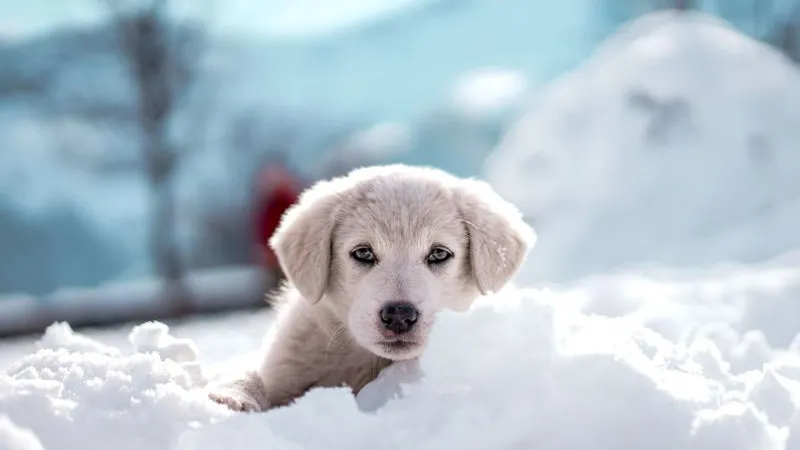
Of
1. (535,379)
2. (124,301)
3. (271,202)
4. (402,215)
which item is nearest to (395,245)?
(402,215)

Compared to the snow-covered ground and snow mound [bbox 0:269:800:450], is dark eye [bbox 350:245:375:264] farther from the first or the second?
snow mound [bbox 0:269:800:450]

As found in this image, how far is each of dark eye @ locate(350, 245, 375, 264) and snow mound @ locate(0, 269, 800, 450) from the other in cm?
73

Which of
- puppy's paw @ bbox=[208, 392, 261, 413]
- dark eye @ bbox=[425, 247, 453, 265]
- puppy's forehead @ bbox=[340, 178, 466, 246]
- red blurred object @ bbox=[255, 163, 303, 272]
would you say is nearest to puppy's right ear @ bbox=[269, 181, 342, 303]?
puppy's forehead @ bbox=[340, 178, 466, 246]

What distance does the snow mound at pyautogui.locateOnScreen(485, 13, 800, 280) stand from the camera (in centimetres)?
996

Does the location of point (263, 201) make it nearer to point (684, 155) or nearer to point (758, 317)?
point (684, 155)

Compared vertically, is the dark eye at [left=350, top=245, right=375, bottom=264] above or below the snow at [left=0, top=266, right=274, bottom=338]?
above

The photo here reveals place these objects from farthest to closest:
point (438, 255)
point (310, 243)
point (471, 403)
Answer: point (310, 243)
point (438, 255)
point (471, 403)

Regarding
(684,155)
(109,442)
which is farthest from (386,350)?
(684,155)

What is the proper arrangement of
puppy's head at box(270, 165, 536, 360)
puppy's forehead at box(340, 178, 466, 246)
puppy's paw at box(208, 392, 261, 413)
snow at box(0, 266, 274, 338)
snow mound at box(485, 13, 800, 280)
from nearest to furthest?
puppy's paw at box(208, 392, 261, 413)
puppy's head at box(270, 165, 536, 360)
puppy's forehead at box(340, 178, 466, 246)
snow mound at box(485, 13, 800, 280)
snow at box(0, 266, 274, 338)

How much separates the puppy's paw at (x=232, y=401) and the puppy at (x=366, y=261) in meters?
0.26

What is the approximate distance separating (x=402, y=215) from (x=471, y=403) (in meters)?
1.30

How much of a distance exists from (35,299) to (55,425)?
1430 centimetres

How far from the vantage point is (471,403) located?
256 centimetres

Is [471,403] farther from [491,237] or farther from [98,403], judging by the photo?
[491,237]
